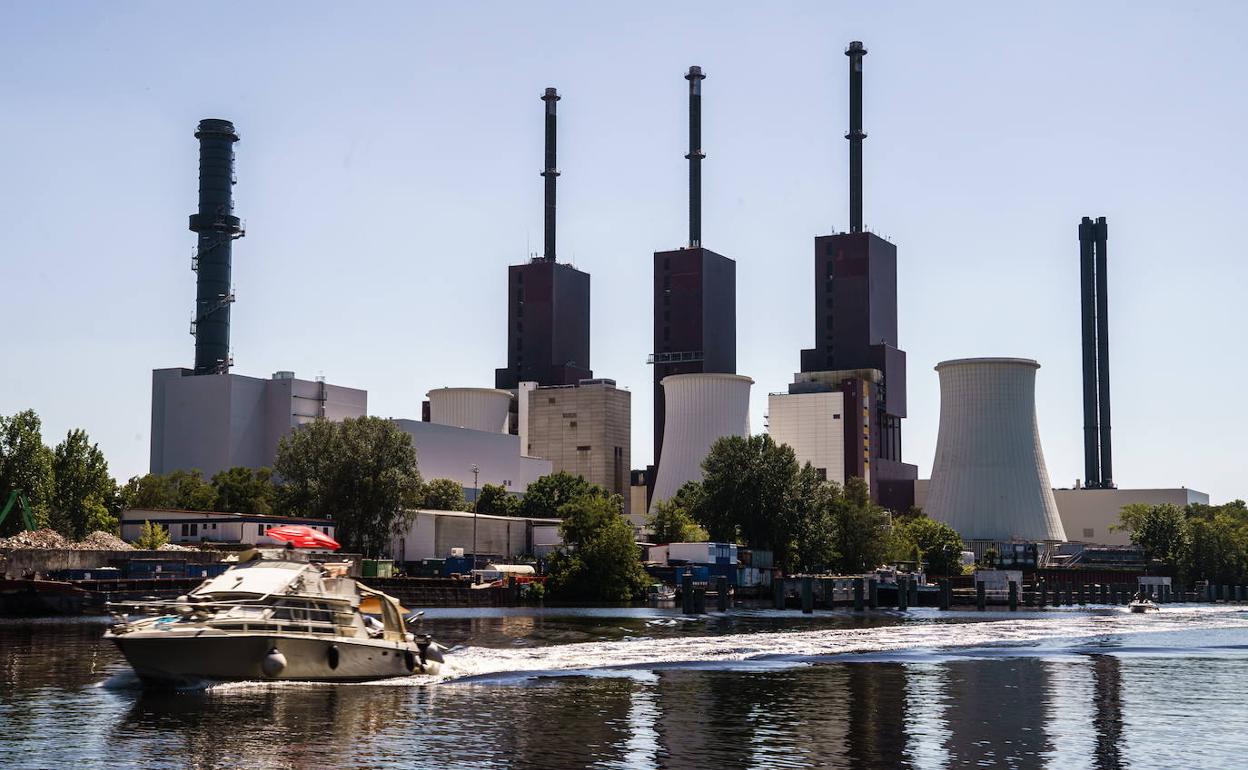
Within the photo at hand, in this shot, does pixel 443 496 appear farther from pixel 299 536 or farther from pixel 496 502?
pixel 299 536

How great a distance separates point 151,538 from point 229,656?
8091cm

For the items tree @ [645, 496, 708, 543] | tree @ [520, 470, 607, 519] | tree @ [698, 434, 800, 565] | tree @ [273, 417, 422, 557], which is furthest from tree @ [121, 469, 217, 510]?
tree @ [698, 434, 800, 565]

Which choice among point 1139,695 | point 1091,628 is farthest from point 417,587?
point 1139,695

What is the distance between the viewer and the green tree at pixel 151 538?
121 meters

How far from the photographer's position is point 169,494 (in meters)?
160

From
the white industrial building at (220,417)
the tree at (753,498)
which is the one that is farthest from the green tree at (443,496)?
the tree at (753,498)

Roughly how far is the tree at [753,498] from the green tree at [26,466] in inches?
2658

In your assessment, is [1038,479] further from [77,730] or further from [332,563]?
[77,730]

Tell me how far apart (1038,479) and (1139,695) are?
14104 centimetres

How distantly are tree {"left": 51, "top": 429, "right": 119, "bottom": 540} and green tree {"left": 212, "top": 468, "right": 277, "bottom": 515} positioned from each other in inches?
872

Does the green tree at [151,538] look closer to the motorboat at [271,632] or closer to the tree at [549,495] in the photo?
the tree at [549,495]

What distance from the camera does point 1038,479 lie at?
189 metres

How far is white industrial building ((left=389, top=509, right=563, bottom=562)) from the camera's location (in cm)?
14612

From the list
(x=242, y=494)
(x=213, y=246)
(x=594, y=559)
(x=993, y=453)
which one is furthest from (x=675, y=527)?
(x=213, y=246)
